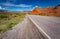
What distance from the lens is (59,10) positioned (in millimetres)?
63656

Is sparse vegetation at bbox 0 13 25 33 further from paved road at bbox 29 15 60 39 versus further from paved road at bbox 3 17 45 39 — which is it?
paved road at bbox 29 15 60 39

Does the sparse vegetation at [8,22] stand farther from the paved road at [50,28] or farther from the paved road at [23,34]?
the paved road at [50,28]

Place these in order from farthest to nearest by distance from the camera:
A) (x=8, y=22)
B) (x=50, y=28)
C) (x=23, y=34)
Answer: (x=8, y=22), (x=50, y=28), (x=23, y=34)

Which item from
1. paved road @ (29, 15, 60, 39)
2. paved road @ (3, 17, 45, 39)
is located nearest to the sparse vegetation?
paved road @ (3, 17, 45, 39)

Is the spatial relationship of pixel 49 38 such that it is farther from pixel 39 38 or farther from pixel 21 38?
pixel 21 38

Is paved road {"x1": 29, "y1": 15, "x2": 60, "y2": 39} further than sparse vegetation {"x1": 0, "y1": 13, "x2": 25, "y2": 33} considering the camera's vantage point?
No

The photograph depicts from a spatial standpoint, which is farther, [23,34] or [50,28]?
[50,28]

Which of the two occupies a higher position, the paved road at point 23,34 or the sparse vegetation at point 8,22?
the paved road at point 23,34

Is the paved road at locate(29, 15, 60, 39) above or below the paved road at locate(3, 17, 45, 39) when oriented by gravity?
below

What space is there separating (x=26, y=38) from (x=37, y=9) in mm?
108286

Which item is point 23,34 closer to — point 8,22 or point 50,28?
point 50,28

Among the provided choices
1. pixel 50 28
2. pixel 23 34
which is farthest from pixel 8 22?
pixel 23 34

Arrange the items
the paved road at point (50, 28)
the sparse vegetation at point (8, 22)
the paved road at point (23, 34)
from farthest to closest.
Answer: the sparse vegetation at point (8, 22), the paved road at point (50, 28), the paved road at point (23, 34)

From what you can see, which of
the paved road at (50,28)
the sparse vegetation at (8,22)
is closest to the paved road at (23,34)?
the paved road at (50,28)
